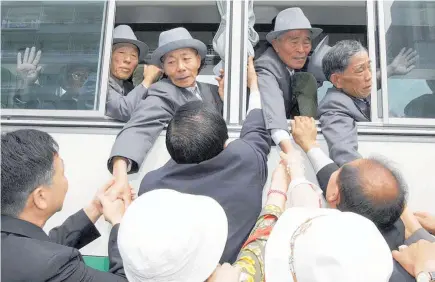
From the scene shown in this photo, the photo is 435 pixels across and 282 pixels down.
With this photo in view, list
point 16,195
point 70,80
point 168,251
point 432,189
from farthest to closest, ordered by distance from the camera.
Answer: point 70,80 → point 432,189 → point 16,195 → point 168,251

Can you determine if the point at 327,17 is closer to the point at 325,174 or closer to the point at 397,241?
the point at 325,174

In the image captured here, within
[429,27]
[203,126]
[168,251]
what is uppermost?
[429,27]

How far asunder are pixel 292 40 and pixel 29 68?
1285 mm

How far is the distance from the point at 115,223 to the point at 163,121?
2.00ft

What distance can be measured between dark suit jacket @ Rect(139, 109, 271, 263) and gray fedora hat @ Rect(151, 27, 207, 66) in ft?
2.63

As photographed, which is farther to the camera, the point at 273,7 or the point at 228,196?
the point at 273,7

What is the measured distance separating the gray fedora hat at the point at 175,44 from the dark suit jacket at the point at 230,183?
802mm

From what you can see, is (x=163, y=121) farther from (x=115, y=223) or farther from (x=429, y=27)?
(x=429, y=27)

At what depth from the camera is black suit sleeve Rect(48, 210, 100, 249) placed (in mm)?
1400

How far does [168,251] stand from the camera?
3.09ft

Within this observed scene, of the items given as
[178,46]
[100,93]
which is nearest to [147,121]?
[100,93]

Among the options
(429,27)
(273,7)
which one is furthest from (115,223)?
(273,7)

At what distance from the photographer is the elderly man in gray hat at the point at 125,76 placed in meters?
1.95

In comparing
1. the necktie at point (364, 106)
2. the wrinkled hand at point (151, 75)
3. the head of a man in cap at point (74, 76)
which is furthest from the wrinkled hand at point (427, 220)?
the head of a man in cap at point (74, 76)
